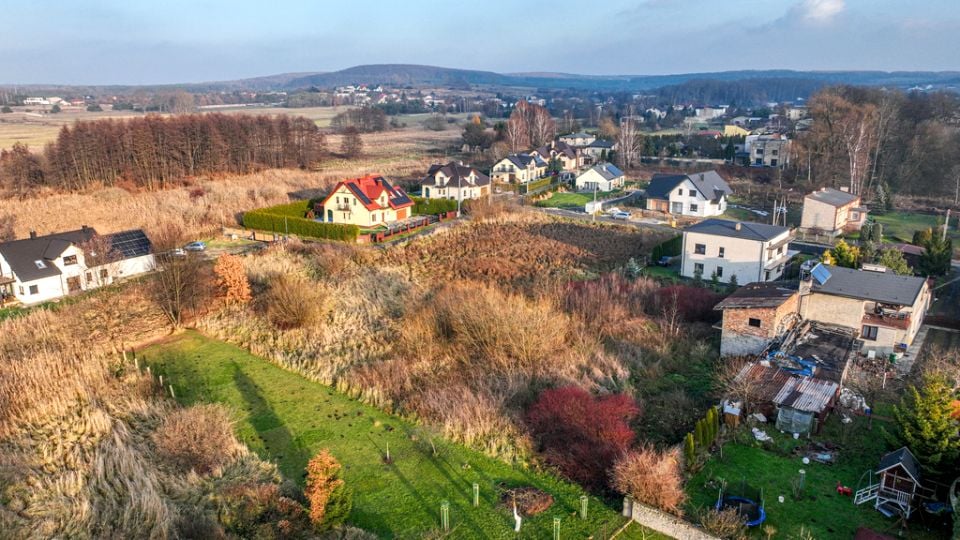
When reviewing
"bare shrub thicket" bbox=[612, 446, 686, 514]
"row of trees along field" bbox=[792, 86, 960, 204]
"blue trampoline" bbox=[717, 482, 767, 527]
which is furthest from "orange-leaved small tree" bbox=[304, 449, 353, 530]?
"row of trees along field" bbox=[792, 86, 960, 204]

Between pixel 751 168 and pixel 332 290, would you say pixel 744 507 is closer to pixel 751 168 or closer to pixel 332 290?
pixel 332 290

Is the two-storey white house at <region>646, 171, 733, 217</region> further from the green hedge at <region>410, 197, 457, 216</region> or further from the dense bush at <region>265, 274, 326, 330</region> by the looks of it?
the dense bush at <region>265, 274, 326, 330</region>

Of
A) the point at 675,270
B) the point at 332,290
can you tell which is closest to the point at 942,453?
the point at 675,270

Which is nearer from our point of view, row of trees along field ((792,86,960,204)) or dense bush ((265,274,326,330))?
dense bush ((265,274,326,330))

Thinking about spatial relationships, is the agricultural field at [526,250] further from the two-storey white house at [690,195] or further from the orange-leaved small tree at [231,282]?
the orange-leaved small tree at [231,282]

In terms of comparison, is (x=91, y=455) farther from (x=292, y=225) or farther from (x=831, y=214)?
(x=831, y=214)

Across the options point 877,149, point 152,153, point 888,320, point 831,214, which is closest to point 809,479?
point 888,320
